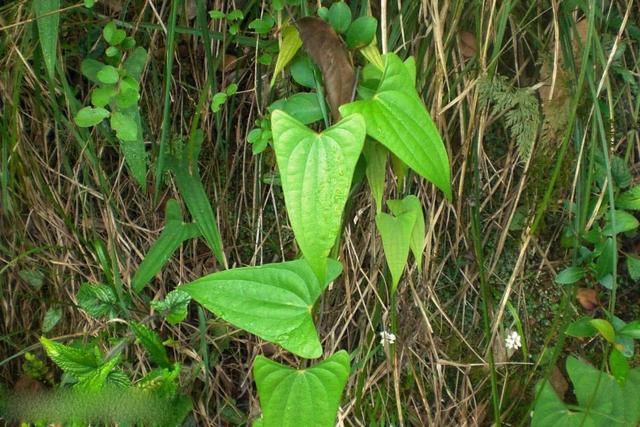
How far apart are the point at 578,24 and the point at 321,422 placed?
730 millimetres

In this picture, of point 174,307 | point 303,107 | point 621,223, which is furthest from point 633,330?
point 174,307

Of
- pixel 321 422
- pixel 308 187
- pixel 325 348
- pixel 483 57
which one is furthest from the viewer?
pixel 325 348

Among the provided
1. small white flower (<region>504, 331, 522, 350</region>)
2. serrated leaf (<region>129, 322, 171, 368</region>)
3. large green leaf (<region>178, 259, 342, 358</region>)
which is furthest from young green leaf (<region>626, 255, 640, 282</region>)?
serrated leaf (<region>129, 322, 171, 368</region>)

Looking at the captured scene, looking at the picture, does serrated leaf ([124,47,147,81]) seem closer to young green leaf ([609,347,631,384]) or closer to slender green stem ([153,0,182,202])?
slender green stem ([153,0,182,202])

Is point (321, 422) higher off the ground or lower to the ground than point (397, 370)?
higher

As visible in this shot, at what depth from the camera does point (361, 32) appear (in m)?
1.00

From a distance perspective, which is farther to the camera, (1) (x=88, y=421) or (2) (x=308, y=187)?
(1) (x=88, y=421)

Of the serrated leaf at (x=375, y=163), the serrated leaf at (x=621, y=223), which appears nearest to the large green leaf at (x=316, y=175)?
the serrated leaf at (x=375, y=163)

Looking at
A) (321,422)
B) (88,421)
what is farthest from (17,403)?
(321,422)

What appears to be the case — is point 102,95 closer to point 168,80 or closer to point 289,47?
point 168,80

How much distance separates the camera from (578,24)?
1.16m

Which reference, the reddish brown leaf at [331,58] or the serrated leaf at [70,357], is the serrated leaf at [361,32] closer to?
the reddish brown leaf at [331,58]

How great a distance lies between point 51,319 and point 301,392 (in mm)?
567

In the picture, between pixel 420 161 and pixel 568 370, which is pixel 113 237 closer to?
pixel 420 161
